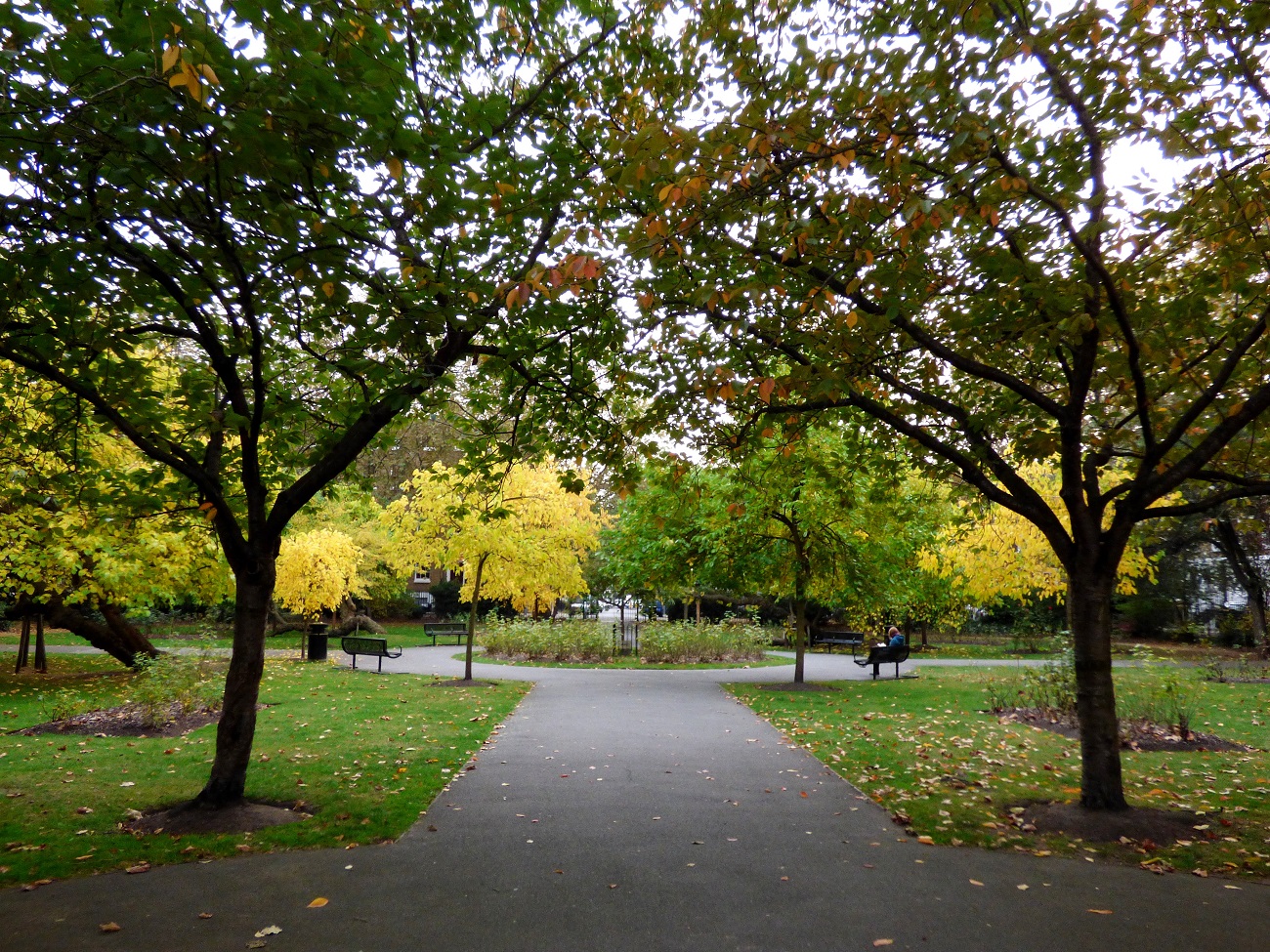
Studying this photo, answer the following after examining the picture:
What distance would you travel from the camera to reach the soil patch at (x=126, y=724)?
998 cm

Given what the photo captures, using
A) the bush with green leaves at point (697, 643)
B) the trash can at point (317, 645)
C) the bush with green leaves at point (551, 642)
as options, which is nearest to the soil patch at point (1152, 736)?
the bush with green leaves at point (697, 643)

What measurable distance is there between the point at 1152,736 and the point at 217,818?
430 inches

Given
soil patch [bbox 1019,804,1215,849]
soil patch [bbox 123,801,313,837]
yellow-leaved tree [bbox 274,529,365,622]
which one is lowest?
soil patch [bbox 123,801,313,837]

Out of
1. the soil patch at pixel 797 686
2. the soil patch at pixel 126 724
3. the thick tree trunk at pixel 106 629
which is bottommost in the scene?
the soil patch at pixel 797 686

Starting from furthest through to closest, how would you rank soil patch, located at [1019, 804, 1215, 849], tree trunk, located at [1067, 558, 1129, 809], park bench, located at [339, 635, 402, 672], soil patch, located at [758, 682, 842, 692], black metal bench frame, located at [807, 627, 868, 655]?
black metal bench frame, located at [807, 627, 868, 655]
park bench, located at [339, 635, 402, 672]
soil patch, located at [758, 682, 842, 692]
tree trunk, located at [1067, 558, 1129, 809]
soil patch, located at [1019, 804, 1215, 849]

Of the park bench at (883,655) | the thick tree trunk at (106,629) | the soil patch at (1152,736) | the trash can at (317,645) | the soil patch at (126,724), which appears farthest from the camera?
the trash can at (317,645)

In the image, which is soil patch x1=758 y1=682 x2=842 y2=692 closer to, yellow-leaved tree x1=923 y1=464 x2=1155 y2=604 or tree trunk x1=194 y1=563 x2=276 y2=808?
yellow-leaved tree x1=923 y1=464 x2=1155 y2=604

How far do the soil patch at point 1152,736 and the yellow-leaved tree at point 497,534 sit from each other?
9.71 metres

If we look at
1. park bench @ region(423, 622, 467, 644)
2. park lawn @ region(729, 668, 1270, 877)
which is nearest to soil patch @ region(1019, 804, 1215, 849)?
park lawn @ region(729, 668, 1270, 877)

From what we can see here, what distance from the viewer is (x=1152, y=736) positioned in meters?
10.1

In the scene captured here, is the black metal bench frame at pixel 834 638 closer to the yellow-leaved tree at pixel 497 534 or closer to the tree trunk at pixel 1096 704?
the yellow-leaved tree at pixel 497 534

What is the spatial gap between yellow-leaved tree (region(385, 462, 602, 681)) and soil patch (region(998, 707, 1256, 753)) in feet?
31.9

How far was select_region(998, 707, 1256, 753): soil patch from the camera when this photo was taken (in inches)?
383

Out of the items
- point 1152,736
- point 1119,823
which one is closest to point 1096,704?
point 1119,823
